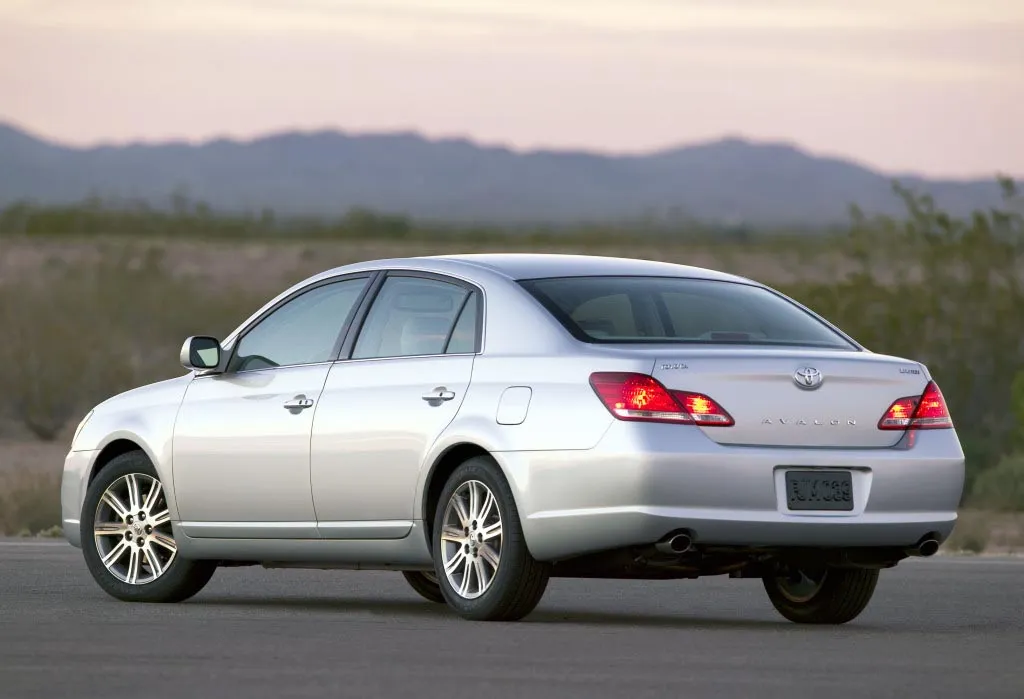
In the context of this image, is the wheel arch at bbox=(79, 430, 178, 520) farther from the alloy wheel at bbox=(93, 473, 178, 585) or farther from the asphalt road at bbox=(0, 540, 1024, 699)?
the asphalt road at bbox=(0, 540, 1024, 699)

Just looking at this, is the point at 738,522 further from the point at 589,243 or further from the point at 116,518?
the point at 589,243

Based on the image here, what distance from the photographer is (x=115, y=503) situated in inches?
520

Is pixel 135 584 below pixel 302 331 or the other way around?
below

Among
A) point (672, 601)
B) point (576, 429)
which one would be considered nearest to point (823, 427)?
point (576, 429)

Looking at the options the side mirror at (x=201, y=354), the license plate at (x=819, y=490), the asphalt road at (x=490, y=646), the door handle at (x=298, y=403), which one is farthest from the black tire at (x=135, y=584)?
the license plate at (x=819, y=490)

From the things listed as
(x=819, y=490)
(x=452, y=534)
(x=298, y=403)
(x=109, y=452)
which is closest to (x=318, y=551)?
(x=298, y=403)

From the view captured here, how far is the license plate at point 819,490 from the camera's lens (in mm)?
10891

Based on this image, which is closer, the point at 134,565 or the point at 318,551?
the point at 318,551

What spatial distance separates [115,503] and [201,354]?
3.27 feet

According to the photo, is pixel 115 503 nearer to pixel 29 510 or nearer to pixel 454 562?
pixel 454 562

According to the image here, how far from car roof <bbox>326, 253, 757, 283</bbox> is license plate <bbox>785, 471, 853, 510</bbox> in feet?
5.02

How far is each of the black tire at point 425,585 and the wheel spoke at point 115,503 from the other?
5.04 feet

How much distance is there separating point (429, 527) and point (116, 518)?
2.34 m

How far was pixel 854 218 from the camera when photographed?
134ft
